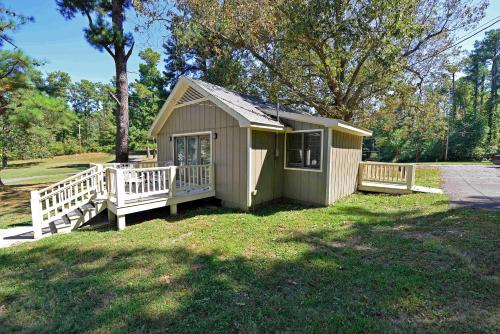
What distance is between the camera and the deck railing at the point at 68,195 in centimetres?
566

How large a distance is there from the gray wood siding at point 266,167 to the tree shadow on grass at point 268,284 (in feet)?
8.29

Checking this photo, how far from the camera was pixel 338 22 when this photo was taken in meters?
11.1

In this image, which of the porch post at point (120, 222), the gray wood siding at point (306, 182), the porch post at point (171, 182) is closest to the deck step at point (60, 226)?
the porch post at point (120, 222)

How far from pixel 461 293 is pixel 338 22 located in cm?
1177

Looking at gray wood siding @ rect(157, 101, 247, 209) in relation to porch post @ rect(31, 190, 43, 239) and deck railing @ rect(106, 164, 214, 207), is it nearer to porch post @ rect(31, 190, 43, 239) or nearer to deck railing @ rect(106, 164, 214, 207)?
deck railing @ rect(106, 164, 214, 207)

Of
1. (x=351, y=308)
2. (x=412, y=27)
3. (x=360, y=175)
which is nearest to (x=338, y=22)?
(x=412, y=27)

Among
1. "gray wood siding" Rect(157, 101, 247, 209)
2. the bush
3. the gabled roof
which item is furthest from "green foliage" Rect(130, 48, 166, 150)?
"gray wood siding" Rect(157, 101, 247, 209)

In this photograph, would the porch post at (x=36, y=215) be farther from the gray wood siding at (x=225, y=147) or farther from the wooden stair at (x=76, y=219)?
the gray wood siding at (x=225, y=147)

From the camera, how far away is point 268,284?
3371 millimetres

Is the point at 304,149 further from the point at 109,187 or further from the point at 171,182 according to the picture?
the point at 109,187

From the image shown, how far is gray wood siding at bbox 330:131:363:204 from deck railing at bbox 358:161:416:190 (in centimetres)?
41

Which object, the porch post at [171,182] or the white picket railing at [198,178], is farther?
the white picket railing at [198,178]

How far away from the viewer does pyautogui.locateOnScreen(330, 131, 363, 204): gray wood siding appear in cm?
766

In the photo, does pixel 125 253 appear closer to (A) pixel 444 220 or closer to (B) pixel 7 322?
(B) pixel 7 322
